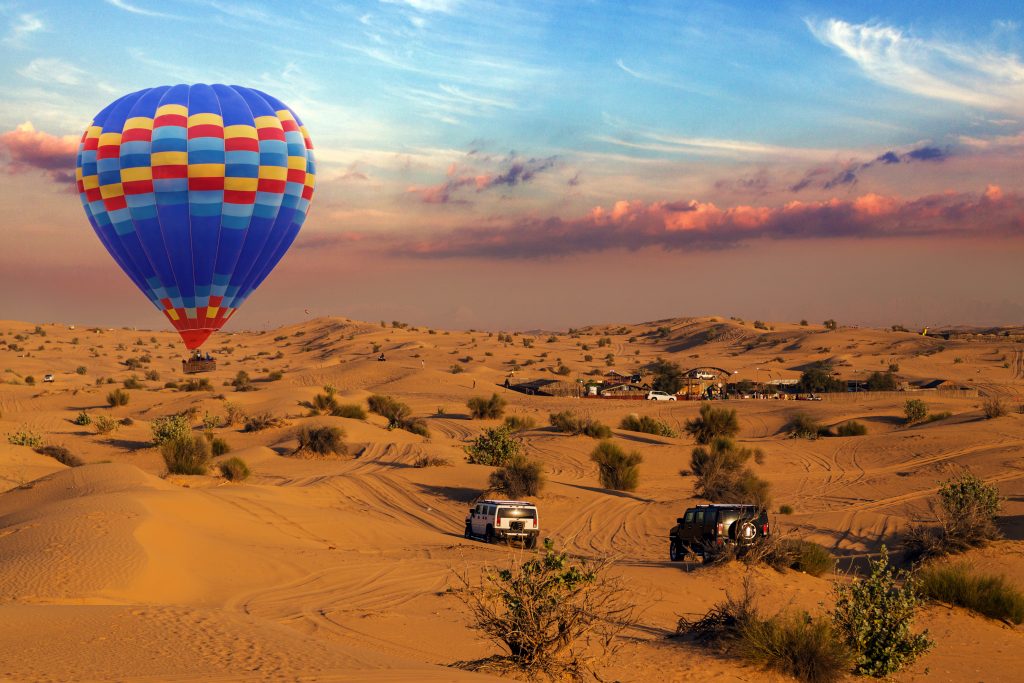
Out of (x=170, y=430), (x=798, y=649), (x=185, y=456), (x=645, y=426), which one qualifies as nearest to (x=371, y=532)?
(x=185, y=456)

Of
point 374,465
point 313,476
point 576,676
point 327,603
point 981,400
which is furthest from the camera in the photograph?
point 981,400

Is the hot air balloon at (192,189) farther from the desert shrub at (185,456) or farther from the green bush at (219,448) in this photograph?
the green bush at (219,448)

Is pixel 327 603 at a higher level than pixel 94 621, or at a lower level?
lower

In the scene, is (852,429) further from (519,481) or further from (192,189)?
(192,189)

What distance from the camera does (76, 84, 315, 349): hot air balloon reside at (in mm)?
35281

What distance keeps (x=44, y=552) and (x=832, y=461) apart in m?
33.5

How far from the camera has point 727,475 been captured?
33.7 meters

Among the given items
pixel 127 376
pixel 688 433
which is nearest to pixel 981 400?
pixel 688 433

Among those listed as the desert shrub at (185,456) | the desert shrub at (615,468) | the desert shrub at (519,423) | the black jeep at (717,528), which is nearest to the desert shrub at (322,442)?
the desert shrub at (185,456)

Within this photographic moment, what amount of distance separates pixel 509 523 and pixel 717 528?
562 cm

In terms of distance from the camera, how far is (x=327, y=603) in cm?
1638

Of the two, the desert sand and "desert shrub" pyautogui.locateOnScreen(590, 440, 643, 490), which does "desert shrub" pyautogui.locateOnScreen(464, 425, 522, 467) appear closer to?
the desert sand

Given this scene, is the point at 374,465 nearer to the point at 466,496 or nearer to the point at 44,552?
the point at 466,496

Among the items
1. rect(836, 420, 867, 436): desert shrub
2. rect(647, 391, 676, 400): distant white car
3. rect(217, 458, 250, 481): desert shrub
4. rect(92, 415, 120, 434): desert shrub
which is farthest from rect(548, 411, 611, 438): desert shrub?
rect(92, 415, 120, 434): desert shrub
